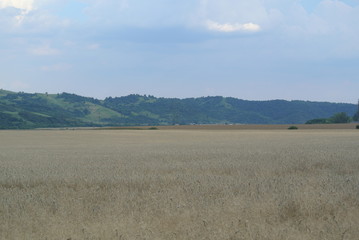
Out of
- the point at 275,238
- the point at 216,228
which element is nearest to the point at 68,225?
the point at 216,228

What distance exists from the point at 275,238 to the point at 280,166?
916 centimetres

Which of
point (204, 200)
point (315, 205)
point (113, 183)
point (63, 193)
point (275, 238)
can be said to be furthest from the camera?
point (113, 183)

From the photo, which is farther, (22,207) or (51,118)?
(51,118)

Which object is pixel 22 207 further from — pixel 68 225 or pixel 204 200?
pixel 204 200

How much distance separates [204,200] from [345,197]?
3178mm

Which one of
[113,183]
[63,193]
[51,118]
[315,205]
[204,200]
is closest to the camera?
[315,205]

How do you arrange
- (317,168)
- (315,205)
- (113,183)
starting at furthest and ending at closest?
(317,168) → (113,183) → (315,205)

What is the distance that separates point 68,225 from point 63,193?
317 centimetres

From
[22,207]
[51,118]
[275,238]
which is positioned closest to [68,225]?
[22,207]

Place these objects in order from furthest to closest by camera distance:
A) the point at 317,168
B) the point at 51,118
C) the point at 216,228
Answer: the point at 51,118
the point at 317,168
the point at 216,228

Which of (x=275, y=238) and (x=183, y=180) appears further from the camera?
(x=183, y=180)

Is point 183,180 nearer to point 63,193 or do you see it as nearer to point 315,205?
point 63,193

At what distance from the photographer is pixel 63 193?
11.0 m

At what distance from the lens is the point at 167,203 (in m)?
9.41
